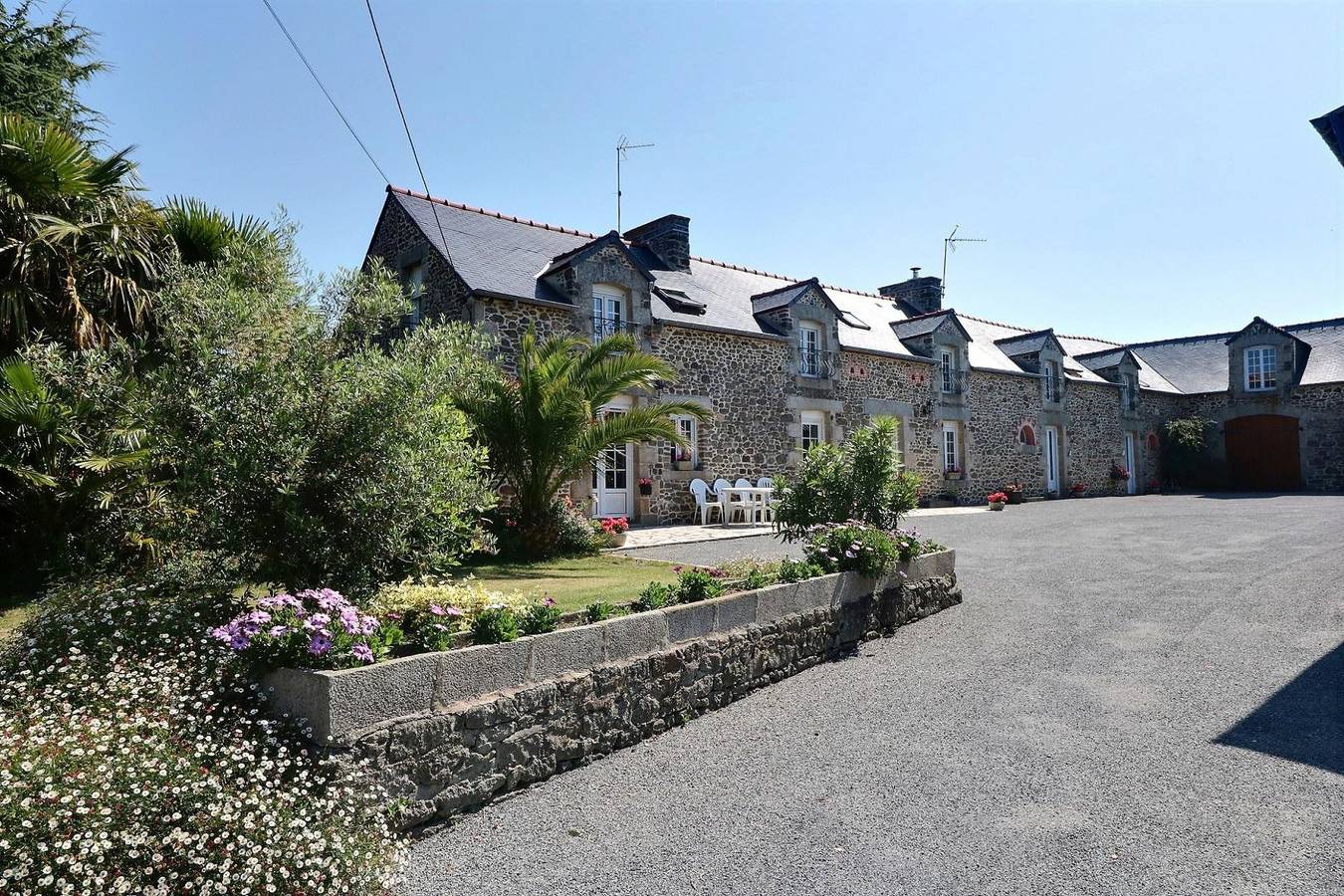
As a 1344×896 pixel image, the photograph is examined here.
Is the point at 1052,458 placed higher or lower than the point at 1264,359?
lower

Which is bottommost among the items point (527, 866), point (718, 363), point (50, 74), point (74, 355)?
point (527, 866)

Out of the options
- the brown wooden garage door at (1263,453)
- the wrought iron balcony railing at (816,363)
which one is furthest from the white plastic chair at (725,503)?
the brown wooden garage door at (1263,453)

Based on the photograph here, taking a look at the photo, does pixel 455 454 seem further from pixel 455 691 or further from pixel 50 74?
pixel 50 74

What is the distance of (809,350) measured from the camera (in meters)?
18.0

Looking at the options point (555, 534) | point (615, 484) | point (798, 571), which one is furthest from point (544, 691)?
point (615, 484)

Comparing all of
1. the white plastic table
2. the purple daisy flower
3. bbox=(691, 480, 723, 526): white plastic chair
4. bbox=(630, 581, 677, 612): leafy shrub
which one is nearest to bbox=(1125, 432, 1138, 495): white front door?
the white plastic table

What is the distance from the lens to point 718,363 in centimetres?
1617

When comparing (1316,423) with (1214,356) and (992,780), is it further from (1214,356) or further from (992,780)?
(992,780)

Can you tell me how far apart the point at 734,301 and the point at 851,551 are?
11609mm

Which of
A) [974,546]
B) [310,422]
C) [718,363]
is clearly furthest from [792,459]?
[310,422]

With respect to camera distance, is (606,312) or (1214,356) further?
(1214,356)

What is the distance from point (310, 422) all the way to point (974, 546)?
393 inches

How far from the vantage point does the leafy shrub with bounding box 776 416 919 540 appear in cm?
839

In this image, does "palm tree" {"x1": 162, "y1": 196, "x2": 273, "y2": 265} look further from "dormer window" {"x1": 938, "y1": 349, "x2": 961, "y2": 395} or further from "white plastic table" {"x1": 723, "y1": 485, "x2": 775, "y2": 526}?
"dormer window" {"x1": 938, "y1": 349, "x2": 961, "y2": 395}
